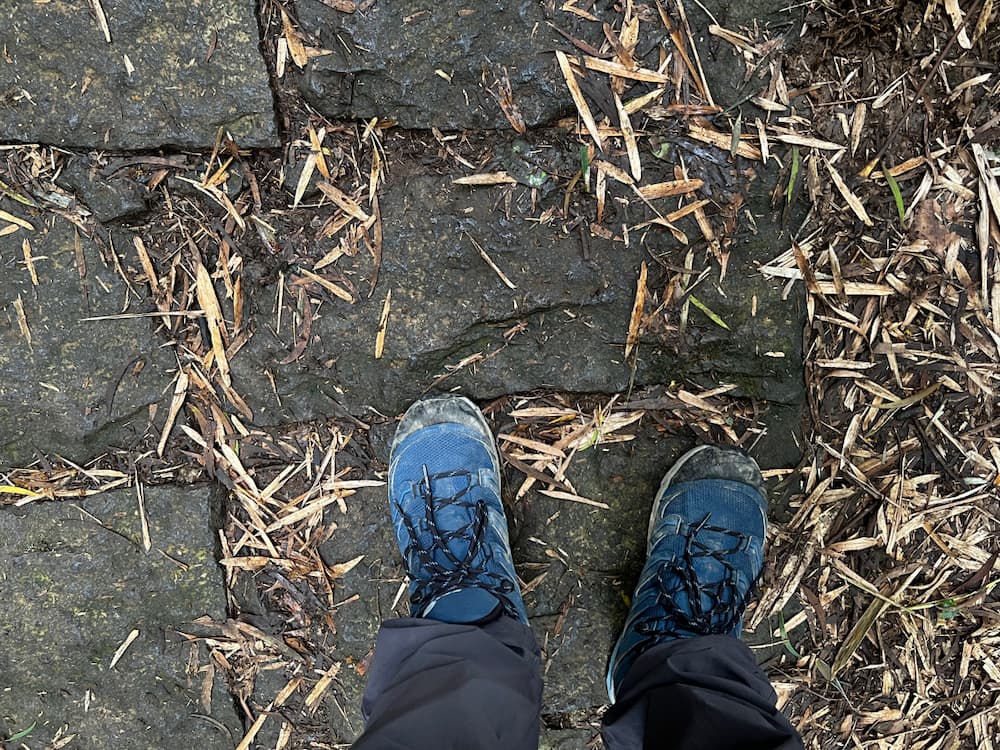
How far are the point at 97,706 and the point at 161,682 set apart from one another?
0.72 ft

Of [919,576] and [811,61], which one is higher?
[811,61]

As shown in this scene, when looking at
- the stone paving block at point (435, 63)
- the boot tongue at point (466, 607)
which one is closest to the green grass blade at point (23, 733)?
the boot tongue at point (466, 607)

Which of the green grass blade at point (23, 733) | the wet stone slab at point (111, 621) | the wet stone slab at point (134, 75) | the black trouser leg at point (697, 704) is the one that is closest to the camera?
the black trouser leg at point (697, 704)

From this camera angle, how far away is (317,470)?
2051mm

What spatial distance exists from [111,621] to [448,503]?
110 centimetres

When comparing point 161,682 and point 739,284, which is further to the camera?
point 161,682

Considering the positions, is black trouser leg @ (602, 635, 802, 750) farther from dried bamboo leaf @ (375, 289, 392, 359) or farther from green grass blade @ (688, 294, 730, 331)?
dried bamboo leaf @ (375, 289, 392, 359)

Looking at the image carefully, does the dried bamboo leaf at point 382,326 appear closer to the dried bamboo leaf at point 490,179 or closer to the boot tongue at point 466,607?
the dried bamboo leaf at point 490,179

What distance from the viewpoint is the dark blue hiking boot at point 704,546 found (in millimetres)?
1999

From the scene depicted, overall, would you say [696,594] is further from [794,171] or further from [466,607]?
[794,171]

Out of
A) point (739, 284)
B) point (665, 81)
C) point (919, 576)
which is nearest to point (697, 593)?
point (919, 576)

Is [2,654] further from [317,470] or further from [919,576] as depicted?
[919,576]

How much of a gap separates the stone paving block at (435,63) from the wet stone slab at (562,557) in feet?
3.03

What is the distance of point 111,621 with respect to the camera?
2.09 metres
